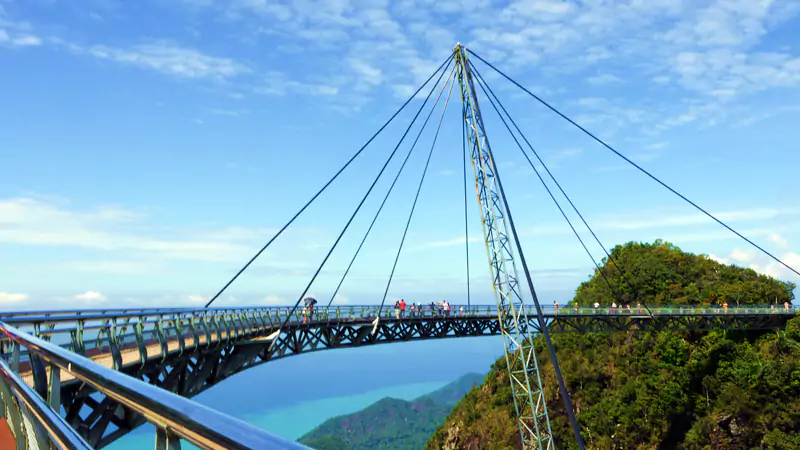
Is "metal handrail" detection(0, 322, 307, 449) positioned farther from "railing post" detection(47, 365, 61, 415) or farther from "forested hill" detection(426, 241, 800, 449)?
"forested hill" detection(426, 241, 800, 449)

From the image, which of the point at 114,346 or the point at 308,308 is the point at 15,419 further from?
the point at 308,308

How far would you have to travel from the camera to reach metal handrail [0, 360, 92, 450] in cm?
294

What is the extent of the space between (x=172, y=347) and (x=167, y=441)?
21480 mm

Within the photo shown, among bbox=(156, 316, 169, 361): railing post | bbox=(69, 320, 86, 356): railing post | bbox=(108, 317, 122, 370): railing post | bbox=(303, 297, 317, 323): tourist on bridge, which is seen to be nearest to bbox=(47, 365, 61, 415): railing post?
bbox=(69, 320, 86, 356): railing post

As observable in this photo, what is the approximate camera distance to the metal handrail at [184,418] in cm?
204

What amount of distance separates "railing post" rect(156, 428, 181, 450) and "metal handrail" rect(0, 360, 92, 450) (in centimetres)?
49

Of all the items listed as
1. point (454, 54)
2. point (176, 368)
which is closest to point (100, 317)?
point (176, 368)

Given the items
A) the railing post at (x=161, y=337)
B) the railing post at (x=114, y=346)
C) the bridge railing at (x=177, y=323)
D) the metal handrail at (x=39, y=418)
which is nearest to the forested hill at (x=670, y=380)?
the bridge railing at (x=177, y=323)

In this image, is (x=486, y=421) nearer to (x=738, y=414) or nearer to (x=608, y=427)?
(x=608, y=427)

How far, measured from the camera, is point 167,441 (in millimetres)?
2436

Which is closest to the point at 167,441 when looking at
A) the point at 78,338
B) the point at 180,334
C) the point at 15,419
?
the point at 15,419

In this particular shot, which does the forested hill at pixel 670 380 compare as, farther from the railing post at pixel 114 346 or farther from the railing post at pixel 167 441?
the railing post at pixel 167 441

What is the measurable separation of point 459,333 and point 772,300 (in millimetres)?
53888

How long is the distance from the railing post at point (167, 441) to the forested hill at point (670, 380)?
224 feet
